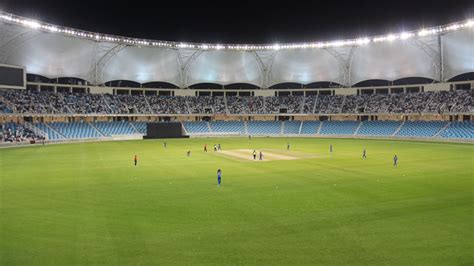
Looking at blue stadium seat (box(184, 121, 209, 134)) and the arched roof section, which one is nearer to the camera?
blue stadium seat (box(184, 121, 209, 134))

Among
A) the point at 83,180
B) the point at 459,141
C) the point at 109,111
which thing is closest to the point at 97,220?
the point at 83,180

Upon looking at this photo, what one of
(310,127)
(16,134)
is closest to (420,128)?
(310,127)

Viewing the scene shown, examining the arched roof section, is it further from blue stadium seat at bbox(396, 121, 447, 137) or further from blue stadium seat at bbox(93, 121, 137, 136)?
blue stadium seat at bbox(396, 121, 447, 137)

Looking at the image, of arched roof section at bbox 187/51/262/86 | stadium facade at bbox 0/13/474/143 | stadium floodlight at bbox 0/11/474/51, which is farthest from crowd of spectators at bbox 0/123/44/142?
arched roof section at bbox 187/51/262/86

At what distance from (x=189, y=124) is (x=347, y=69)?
1620 inches

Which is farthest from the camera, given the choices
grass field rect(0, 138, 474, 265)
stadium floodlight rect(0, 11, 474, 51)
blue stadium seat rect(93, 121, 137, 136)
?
blue stadium seat rect(93, 121, 137, 136)

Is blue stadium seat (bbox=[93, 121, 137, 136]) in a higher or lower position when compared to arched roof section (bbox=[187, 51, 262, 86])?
lower

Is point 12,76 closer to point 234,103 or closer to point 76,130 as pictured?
point 76,130

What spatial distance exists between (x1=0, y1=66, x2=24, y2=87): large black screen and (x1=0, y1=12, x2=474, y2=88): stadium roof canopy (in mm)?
4439

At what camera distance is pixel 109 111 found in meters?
87.5

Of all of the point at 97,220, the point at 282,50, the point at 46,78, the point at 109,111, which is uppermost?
Result: the point at 282,50

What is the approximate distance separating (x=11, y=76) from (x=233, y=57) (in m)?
51.1

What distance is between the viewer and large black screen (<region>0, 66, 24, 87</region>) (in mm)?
65688

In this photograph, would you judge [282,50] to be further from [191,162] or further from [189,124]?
[191,162]
